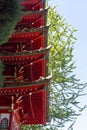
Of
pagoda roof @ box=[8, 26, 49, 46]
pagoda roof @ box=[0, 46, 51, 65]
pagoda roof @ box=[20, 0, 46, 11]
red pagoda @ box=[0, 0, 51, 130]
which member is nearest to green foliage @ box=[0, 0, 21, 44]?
red pagoda @ box=[0, 0, 51, 130]

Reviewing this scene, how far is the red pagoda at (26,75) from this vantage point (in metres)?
15.1

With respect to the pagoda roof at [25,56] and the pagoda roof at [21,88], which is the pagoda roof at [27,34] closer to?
the pagoda roof at [25,56]

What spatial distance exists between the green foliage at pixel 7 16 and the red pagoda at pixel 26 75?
6062 mm

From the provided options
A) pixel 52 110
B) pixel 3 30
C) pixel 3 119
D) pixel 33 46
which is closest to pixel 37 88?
pixel 3 119

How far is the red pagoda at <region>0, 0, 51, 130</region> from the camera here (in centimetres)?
1509

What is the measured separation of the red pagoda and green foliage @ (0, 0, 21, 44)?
6.06 meters

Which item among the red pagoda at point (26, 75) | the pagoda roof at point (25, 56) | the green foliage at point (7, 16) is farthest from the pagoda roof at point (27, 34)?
the green foliage at point (7, 16)

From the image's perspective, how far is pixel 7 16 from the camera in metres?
8.81

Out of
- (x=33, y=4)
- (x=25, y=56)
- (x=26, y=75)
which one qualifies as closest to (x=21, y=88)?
(x=25, y=56)

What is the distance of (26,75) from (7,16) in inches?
306

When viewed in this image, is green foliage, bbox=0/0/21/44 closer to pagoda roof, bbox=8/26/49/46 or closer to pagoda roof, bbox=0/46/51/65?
pagoda roof, bbox=0/46/51/65

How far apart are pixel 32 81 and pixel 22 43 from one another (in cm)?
245

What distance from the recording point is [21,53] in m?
15.9

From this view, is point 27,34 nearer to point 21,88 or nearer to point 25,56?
point 25,56
